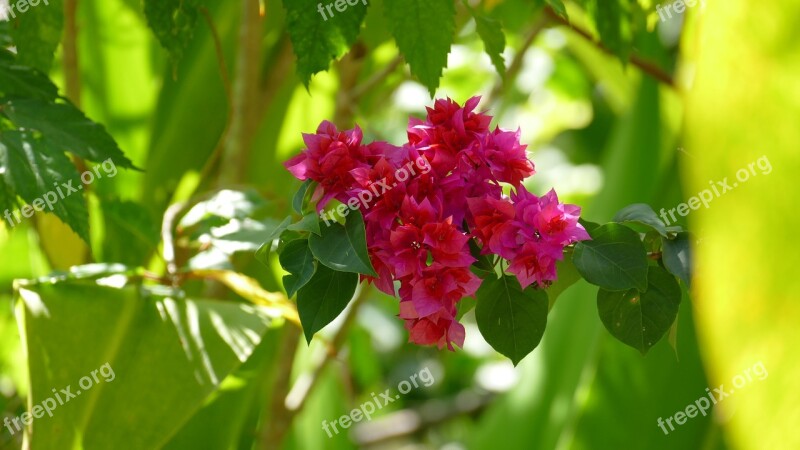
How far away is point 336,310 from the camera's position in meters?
0.44

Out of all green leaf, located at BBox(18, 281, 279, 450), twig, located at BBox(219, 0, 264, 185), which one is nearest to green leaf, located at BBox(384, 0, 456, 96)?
green leaf, located at BBox(18, 281, 279, 450)

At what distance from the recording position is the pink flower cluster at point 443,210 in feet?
1.40

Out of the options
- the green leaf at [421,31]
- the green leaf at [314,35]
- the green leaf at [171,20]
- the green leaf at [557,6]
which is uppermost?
the green leaf at [171,20]

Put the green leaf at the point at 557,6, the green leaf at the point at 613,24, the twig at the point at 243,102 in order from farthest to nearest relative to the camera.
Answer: the twig at the point at 243,102, the green leaf at the point at 613,24, the green leaf at the point at 557,6

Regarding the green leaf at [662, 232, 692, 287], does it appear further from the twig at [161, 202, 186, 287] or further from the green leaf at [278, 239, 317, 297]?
the twig at [161, 202, 186, 287]

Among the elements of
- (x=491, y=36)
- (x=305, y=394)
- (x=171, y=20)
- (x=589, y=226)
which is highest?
(x=171, y=20)

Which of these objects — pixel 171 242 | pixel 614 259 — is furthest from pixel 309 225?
pixel 171 242

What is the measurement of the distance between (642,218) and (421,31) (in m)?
0.16

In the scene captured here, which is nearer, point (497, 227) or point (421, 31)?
point (497, 227)

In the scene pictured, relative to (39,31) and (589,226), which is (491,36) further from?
(39,31)

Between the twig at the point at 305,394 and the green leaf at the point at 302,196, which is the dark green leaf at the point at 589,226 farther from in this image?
the twig at the point at 305,394

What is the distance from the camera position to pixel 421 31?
54 cm

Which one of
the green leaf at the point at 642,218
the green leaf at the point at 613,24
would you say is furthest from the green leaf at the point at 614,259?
the green leaf at the point at 613,24

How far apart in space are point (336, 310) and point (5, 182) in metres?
0.25
